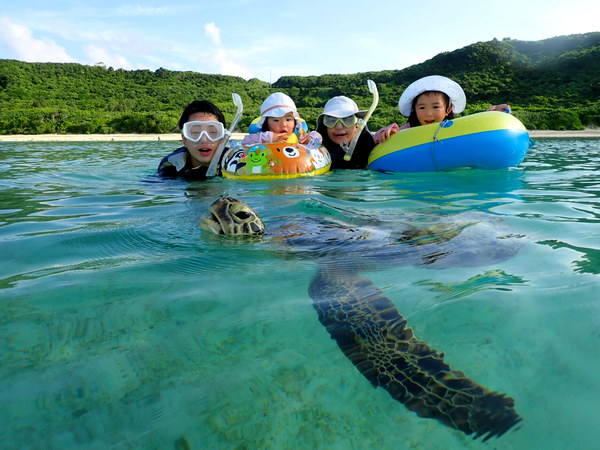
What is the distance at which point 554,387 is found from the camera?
1.48 m

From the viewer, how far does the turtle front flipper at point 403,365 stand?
1.37 metres

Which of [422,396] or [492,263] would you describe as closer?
[422,396]

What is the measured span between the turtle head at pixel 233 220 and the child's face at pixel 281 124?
4.47m

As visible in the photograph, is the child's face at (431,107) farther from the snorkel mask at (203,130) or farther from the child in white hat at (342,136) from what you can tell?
the snorkel mask at (203,130)

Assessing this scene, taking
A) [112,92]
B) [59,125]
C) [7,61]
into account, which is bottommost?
[59,125]

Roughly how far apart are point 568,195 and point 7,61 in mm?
71427

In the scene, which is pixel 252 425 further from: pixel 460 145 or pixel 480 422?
pixel 460 145

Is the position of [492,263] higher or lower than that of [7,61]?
→ lower

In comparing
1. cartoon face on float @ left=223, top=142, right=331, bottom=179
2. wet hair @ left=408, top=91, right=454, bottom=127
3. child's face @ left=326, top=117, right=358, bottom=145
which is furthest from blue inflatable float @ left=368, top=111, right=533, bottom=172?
cartoon face on float @ left=223, top=142, right=331, bottom=179

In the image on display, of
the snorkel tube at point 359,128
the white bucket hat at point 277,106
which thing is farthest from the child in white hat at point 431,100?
the white bucket hat at point 277,106

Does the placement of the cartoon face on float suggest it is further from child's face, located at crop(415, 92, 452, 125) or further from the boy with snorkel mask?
child's face, located at crop(415, 92, 452, 125)

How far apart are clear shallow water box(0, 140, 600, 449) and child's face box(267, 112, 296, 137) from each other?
4.26m

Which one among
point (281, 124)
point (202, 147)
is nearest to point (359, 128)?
point (281, 124)

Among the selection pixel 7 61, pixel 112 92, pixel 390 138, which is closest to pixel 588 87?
pixel 390 138
